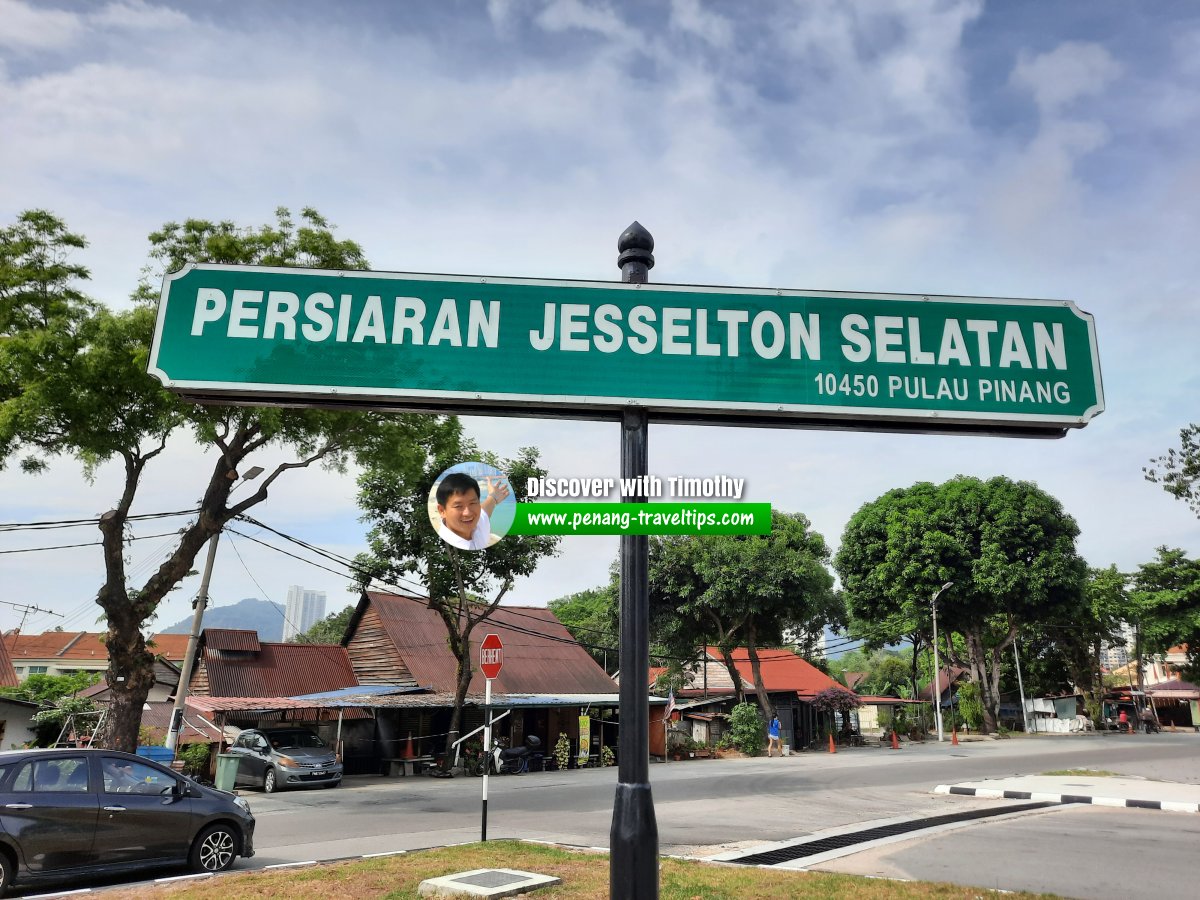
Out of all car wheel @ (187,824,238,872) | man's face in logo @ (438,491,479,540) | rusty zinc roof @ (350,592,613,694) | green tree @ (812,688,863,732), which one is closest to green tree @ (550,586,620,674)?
rusty zinc roof @ (350,592,613,694)

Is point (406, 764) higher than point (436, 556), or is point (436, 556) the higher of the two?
point (436, 556)

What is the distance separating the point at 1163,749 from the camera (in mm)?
30016

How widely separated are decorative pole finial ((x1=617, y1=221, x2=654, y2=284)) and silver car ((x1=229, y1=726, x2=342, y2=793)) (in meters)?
20.1

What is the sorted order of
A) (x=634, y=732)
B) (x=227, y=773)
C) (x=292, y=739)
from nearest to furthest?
(x=634, y=732) < (x=227, y=773) < (x=292, y=739)

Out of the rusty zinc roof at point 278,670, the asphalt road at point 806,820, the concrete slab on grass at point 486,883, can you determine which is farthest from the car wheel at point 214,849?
the rusty zinc roof at point 278,670

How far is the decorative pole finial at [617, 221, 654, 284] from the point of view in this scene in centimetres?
398

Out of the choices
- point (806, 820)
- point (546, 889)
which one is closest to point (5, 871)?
point (546, 889)

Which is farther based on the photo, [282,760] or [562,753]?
[562,753]

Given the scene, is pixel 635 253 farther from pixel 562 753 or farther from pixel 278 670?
pixel 278 670

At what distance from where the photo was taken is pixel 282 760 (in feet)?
67.1

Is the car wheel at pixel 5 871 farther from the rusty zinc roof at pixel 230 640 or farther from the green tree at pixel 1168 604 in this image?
the green tree at pixel 1168 604

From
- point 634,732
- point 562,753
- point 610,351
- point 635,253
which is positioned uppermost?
point 635,253

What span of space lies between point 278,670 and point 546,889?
26066 millimetres

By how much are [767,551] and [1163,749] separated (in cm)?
1581
